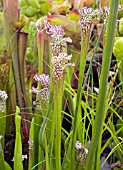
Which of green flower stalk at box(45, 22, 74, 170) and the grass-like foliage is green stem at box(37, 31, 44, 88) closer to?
the grass-like foliage

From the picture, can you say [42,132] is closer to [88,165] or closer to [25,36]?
[88,165]

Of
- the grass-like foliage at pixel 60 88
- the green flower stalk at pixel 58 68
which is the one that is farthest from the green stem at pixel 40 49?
the green flower stalk at pixel 58 68

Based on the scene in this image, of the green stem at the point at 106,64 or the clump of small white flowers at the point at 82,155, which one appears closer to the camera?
the green stem at the point at 106,64

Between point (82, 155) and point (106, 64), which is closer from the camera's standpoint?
point (106, 64)

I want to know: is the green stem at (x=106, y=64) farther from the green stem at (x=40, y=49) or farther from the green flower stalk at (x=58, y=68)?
the green stem at (x=40, y=49)

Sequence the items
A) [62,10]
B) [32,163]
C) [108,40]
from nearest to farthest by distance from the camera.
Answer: [108,40] < [32,163] < [62,10]

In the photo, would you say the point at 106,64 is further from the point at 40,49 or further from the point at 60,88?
the point at 40,49

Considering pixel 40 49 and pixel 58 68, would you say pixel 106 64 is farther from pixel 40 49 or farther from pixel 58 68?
pixel 40 49

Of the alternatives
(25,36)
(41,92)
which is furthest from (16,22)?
(41,92)

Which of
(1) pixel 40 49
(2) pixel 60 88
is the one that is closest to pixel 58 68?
(2) pixel 60 88

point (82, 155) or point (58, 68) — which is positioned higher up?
point (58, 68)

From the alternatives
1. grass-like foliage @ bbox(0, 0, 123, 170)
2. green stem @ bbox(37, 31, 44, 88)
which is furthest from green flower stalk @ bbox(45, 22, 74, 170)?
green stem @ bbox(37, 31, 44, 88)
